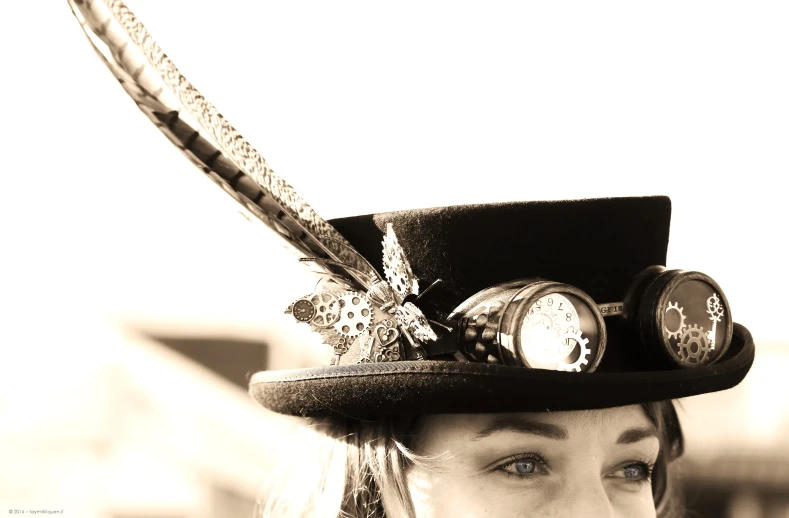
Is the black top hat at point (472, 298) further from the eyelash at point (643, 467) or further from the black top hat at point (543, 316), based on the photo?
the eyelash at point (643, 467)

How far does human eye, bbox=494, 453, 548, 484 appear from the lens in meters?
1.66

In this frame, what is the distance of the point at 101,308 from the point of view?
4883 mm

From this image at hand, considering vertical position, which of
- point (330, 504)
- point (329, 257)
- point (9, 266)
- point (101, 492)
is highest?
point (9, 266)

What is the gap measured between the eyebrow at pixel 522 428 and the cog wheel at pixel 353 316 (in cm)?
31

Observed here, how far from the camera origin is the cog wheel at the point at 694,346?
5.40 feet

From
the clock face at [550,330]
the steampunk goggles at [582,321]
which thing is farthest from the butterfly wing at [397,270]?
the clock face at [550,330]

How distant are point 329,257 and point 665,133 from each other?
10.8 feet

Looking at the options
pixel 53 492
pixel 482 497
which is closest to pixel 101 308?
pixel 53 492

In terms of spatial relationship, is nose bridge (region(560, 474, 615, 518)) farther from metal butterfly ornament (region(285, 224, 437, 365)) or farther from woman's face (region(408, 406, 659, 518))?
metal butterfly ornament (region(285, 224, 437, 365))

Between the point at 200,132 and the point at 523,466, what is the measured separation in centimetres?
94

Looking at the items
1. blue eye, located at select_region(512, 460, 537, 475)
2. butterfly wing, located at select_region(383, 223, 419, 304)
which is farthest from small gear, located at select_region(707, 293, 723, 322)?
butterfly wing, located at select_region(383, 223, 419, 304)

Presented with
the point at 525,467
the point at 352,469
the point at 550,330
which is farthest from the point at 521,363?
the point at 352,469

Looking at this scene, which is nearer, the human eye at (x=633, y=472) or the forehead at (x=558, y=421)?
the forehead at (x=558, y=421)

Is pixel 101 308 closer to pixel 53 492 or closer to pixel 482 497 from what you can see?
pixel 53 492
